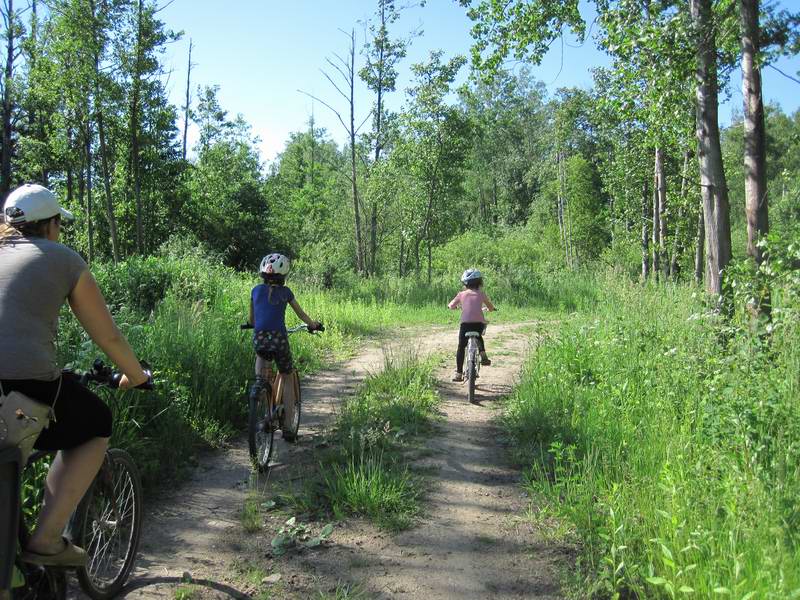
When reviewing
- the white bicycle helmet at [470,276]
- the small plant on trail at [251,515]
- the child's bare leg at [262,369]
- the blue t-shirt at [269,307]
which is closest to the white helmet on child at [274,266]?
the blue t-shirt at [269,307]

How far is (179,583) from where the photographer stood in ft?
11.8

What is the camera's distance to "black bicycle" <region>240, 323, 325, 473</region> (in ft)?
17.6

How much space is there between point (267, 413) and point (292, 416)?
480mm

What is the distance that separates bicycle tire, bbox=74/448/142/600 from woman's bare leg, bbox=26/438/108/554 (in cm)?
35

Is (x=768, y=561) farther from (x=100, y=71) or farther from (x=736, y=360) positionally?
(x=100, y=71)

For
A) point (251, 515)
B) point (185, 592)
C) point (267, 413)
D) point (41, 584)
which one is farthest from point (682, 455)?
point (41, 584)

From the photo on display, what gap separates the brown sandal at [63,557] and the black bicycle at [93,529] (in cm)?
5

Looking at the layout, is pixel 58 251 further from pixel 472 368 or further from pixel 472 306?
pixel 472 306

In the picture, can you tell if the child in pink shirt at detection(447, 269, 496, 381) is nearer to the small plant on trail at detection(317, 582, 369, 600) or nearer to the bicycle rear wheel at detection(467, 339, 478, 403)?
the bicycle rear wheel at detection(467, 339, 478, 403)

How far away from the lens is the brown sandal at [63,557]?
2.70 m

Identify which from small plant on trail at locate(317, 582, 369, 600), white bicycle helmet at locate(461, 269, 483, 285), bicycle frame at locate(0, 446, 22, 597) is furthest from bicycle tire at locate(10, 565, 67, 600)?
white bicycle helmet at locate(461, 269, 483, 285)

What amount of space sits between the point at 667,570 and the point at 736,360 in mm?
2194

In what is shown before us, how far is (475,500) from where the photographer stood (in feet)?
15.3

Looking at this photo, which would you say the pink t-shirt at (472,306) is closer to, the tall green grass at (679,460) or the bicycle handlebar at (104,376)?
the tall green grass at (679,460)
